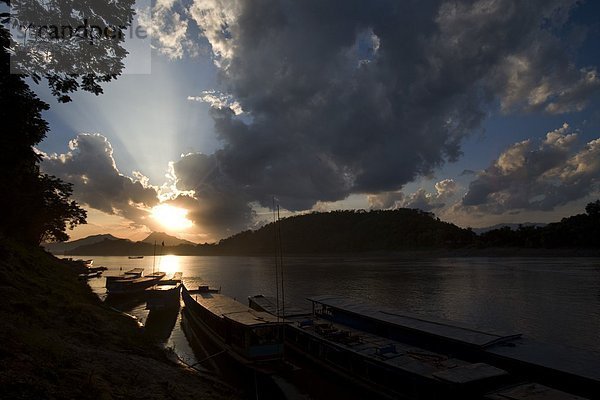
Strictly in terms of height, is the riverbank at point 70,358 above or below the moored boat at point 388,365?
above

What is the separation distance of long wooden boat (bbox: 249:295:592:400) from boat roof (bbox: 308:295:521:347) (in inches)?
16.2

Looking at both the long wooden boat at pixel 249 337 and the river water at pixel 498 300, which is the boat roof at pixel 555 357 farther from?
the long wooden boat at pixel 249 337

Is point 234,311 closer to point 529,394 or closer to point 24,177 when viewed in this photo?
point 529,394

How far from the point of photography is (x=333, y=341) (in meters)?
28.4

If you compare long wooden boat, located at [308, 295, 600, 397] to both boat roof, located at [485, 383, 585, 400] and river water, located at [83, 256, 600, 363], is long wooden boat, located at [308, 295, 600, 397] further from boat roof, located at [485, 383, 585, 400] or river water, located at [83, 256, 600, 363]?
river water, located at [83, 256, 600, 363]

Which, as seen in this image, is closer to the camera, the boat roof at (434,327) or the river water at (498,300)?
the boat roof at (434,327)

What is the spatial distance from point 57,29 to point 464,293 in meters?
71.9

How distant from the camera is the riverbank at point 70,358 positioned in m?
12.7

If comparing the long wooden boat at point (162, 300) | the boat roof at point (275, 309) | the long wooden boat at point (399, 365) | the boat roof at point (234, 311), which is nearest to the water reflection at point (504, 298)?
the long wooden boat at point (162, 300)

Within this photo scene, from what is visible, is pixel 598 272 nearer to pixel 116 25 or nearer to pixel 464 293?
pixel 464 293

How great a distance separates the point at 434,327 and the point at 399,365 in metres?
6.45

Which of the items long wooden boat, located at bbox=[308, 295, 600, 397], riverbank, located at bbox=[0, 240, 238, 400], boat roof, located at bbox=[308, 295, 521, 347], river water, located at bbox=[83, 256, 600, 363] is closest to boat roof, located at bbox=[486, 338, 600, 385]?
long wooden boat, located at bbox=[308, 295, 600, 397]

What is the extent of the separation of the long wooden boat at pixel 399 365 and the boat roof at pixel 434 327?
0.41 m

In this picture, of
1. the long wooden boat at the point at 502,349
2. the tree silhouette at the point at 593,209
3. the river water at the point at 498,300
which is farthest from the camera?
the tree silhouette at the point at 593,209
